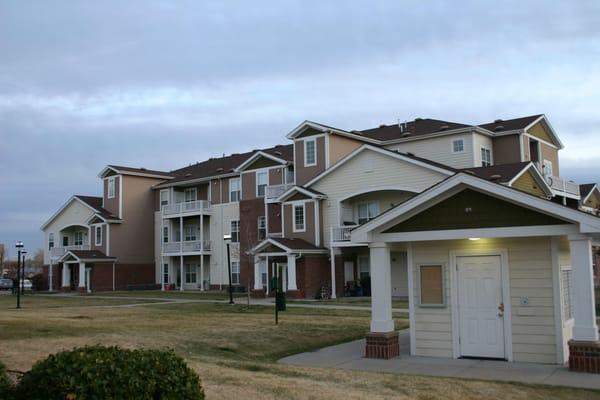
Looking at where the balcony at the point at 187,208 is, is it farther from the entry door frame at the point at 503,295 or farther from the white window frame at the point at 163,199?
the entry door frame at the point at 503,295

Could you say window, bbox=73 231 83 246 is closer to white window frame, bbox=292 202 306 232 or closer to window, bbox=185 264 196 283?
window, bbox=185 264 196 283

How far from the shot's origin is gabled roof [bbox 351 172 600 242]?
11.4m

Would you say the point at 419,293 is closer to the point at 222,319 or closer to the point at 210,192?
the point at 222,319

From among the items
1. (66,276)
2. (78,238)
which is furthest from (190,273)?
(78,238)

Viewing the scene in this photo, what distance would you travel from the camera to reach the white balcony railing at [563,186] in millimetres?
38062

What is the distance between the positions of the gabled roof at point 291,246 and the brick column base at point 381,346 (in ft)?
74.9

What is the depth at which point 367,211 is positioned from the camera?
1481 inches

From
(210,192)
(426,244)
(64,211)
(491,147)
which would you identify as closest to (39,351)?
(426,244)

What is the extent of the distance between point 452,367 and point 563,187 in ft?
101

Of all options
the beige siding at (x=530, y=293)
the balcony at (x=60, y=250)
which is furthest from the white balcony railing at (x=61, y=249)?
the beige siding at (x=530, y=293)

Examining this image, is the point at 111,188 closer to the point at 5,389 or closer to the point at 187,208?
the point at 187,208

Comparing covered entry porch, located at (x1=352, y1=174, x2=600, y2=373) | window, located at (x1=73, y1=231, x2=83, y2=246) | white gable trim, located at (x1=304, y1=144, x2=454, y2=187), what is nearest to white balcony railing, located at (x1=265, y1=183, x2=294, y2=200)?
white gable trim, located at (x1=304, y1=144, x2=454, y2=187)

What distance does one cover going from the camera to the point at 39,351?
1241 centimetres

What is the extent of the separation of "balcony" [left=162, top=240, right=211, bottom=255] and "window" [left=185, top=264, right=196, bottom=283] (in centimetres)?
231
